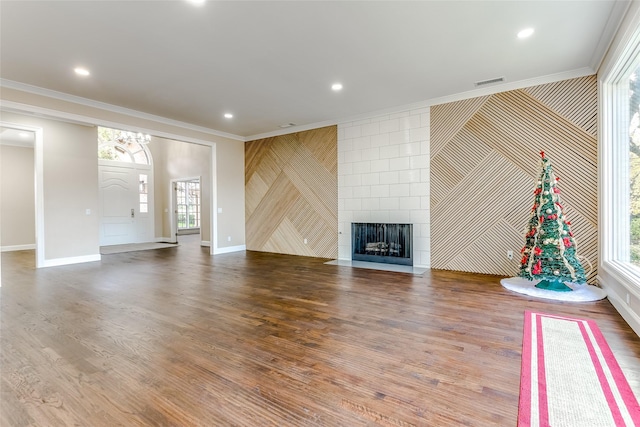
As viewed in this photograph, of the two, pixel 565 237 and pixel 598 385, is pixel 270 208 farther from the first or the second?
pixel 598 385

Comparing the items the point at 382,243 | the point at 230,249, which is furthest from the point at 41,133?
the point at 382,243

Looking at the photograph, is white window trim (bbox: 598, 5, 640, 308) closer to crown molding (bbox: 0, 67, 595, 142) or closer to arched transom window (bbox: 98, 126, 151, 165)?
crown molding (bbox: 0, 67, 595, 142)

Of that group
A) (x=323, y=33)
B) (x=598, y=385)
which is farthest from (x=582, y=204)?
(x=323, y=33)

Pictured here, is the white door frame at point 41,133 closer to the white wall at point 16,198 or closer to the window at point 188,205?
the white wall at point 16,198

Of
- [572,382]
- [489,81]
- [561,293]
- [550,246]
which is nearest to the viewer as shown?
[572,382]

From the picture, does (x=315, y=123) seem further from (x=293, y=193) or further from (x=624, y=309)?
(x=624, y=309)

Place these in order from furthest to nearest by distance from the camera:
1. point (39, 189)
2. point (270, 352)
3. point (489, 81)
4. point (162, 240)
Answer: point (162, 240) < point (39, 189) < point (489, 81) < point (270, 352)

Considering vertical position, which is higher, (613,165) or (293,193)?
(613,165)

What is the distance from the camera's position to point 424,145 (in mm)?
5426

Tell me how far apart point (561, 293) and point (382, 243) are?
2.82 m

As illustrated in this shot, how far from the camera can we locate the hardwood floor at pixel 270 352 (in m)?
1.59

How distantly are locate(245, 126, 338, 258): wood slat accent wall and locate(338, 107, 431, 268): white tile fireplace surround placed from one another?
27 cm

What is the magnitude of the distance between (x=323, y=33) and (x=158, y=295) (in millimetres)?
3677

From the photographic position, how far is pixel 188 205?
37.9 feet
